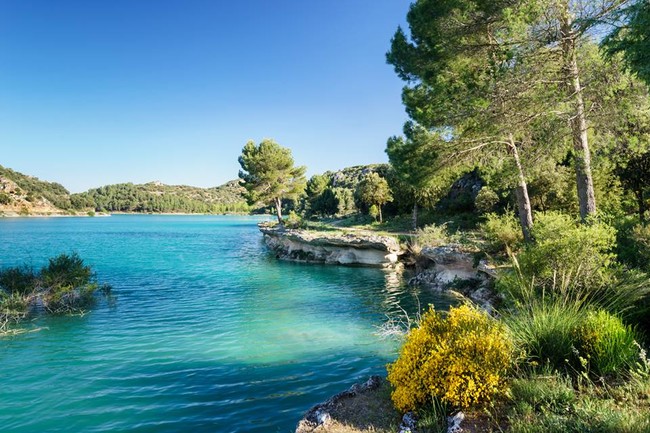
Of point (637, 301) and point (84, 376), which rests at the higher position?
point (637, 301)

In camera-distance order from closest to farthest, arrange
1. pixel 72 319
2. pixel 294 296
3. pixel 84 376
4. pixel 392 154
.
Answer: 1. pixel 84 376
2. pixel 72 319
3. pixel 392 154
4. pixel 294 296

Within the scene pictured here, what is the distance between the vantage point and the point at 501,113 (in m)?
10.8

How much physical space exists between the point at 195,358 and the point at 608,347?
8.76 meters

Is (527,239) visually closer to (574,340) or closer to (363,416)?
(574,340)

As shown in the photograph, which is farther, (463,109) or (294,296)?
(294,296)

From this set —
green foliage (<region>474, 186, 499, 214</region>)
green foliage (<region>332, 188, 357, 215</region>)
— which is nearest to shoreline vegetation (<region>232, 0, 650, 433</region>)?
green foliage (<region>474, 186, 499, 214</region>)

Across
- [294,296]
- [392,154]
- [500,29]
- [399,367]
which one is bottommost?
[294,296]

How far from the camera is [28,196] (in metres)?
121

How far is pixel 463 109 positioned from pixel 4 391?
44.3 ft

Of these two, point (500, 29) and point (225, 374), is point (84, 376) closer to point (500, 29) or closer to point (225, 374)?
point (225, 374)

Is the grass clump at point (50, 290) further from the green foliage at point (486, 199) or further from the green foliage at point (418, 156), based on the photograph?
the green foliage at point (486, 199)

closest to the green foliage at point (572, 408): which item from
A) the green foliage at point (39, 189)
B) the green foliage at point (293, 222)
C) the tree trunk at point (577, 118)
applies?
the tree trunk at point (577, 118)

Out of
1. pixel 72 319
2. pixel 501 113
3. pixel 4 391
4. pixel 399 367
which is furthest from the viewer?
pixel 72 319

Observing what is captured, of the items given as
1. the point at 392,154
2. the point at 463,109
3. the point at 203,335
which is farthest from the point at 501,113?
the point at 203,335
